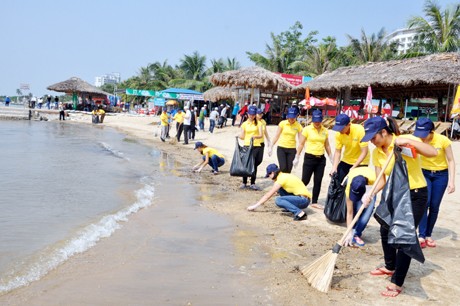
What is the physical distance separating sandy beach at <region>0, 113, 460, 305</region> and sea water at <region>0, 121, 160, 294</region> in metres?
0.27

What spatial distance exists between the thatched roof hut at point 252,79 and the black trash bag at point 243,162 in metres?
14.4

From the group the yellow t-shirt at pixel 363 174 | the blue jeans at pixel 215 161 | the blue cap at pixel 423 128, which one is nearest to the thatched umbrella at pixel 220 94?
the blue jeans at pixel 215 161

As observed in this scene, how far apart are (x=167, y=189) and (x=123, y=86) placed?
63.6 metres

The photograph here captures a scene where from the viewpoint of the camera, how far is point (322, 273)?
11.8 ft

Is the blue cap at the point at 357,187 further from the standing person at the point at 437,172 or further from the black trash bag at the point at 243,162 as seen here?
the black trash bag at the point at 243,162

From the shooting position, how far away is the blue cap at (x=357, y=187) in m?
4.62

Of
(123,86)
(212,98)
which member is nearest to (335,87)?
(212,98)

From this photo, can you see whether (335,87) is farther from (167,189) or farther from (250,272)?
(250,272)

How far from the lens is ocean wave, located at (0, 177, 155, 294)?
11.7 feet

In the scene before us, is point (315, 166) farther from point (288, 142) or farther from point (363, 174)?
point (363, 174)

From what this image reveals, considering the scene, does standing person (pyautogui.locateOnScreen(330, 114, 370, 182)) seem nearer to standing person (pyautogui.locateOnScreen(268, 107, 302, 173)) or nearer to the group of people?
the group of people

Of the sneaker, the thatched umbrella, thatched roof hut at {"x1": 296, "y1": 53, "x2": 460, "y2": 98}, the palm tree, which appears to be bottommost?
the sneaker

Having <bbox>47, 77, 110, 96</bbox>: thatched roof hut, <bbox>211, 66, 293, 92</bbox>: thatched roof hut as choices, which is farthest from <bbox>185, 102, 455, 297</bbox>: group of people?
<bbox>47, 77, 110, 96</bbox>: thatched roof hut

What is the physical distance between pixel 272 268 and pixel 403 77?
1565cm
